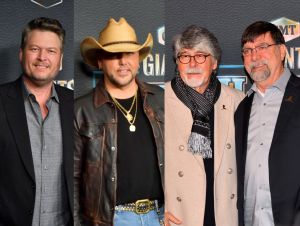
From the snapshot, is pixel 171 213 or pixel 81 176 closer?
pixel 81 176

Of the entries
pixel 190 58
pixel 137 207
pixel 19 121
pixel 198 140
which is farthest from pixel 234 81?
pixel 19 121

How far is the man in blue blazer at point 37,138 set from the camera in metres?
1.82

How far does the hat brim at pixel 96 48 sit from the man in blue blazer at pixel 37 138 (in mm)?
120

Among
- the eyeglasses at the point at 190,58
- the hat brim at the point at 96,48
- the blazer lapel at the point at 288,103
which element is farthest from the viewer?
the eyeglasses at the point at 190,58

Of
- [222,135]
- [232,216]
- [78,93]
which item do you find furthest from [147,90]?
[232,216]

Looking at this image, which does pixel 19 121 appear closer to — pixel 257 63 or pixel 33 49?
pixel 33 49

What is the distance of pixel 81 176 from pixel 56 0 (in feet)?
2.52

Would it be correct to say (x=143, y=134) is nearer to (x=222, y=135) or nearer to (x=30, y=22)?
(x=222, y=135)

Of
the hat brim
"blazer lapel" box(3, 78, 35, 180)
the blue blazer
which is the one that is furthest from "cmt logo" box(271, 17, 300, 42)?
"blazer lapel" box(3, 78, 35, 180)

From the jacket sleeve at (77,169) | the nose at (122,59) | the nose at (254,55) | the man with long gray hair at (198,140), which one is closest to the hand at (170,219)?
the man with long gray hair at (198,140)

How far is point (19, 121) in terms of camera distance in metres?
1.85

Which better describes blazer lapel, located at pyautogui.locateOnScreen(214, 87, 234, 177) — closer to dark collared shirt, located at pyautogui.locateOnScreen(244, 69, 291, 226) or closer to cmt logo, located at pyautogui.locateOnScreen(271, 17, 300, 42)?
dark collared shirt, located at pyautogui.locateOnScreen(244, 69, 291, 226)

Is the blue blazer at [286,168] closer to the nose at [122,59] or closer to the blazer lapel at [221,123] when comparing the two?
the blazer lapel at [221,123]

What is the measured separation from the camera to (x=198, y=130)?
202 cm
